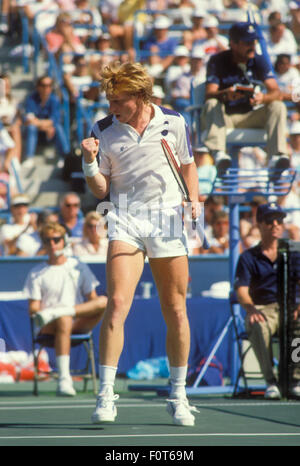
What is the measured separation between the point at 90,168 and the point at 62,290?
3.95m

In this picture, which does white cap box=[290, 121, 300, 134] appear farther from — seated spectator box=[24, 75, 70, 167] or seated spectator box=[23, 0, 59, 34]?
seated spectator box=[23, 0, 59, 34]

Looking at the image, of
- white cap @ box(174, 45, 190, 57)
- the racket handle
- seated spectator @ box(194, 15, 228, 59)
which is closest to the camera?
the racket handle

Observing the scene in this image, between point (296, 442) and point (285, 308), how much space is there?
312cm

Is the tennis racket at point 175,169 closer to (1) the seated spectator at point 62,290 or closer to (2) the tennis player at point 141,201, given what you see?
(2) the tennis player at point 141,201

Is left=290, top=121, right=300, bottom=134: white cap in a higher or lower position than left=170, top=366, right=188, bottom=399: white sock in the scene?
→ higher

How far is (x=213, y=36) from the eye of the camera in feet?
54.0

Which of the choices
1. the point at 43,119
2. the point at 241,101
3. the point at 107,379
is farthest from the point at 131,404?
the point at 43,119

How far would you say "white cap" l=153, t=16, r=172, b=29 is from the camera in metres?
16.8

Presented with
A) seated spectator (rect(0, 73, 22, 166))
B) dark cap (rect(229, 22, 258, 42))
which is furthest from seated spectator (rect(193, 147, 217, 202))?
dark cap (rect(229, 22, 258, 42))

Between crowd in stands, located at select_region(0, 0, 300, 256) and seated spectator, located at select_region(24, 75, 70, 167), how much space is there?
2 cm

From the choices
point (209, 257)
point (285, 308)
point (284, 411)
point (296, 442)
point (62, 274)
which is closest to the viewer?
point (296, 442)

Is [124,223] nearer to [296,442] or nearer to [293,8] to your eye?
[296,442]

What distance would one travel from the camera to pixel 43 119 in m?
15.1

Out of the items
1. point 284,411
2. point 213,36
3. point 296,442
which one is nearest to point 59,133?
point 213,36
